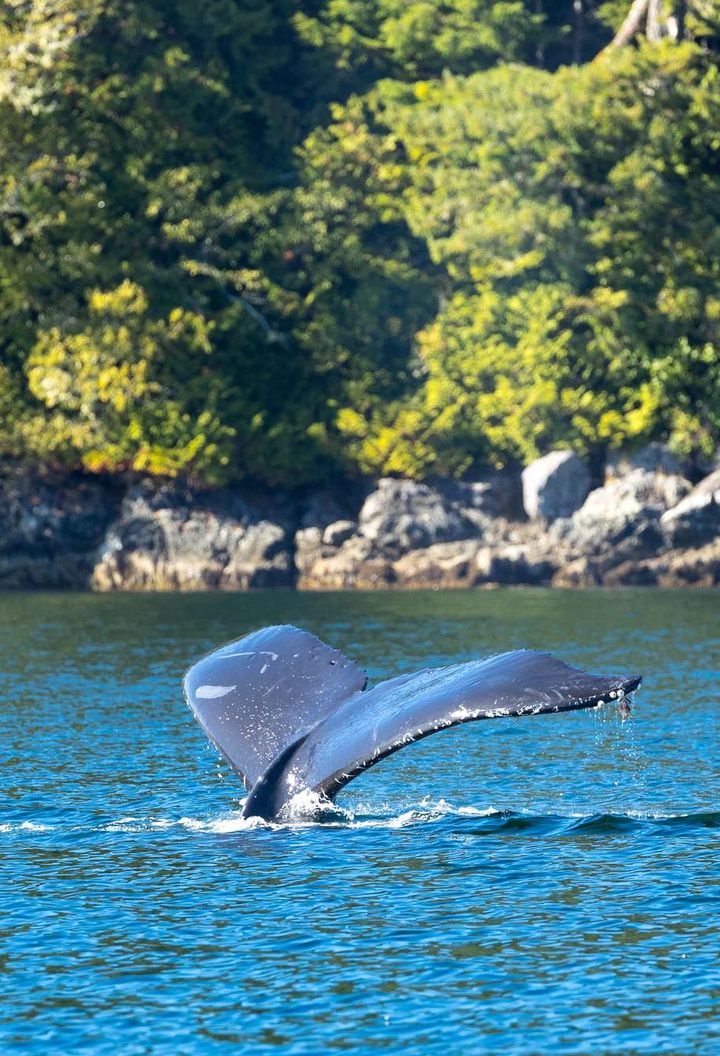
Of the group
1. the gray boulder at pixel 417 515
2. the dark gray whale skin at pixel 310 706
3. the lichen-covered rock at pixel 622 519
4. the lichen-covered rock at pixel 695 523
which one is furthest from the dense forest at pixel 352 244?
the dark gray whale skin at pixel 310 706

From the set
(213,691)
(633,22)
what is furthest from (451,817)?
(633,22)

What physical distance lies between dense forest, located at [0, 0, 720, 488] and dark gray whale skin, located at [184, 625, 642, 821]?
165 feet

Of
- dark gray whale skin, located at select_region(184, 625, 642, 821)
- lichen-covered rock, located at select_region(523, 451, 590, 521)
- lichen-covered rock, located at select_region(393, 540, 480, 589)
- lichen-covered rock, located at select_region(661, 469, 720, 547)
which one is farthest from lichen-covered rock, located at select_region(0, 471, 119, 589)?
dark gray whale skin, located at select_region(184, 625, 642, 821)

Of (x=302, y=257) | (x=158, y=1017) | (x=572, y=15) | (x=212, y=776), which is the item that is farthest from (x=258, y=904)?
(x=572, y=15)

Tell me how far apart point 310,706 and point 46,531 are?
2066 inches

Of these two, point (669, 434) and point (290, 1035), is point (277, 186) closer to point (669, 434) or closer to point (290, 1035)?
point (669, 434)

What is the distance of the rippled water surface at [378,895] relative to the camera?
42.9ft

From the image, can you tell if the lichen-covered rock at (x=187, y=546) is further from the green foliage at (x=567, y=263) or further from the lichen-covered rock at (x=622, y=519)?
the lichen-covered rock at (x=622, y=519)

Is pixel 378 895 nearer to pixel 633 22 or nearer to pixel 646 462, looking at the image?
pixel 646 462

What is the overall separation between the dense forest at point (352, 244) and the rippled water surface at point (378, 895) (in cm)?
3822

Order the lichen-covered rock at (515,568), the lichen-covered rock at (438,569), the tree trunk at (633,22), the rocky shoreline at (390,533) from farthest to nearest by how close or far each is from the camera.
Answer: the tree trunk at (633,22)
the lichen-covered rock at (438,569)
the lichen-covered rock at (515,568)
the rocky shoreline at (390,533)

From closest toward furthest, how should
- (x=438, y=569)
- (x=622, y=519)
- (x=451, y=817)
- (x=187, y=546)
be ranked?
(x=451, y=817) → (x=622, y=519) → (x=438, y=569) → (x=187, y=546)

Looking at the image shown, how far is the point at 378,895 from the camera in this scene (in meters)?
16.3

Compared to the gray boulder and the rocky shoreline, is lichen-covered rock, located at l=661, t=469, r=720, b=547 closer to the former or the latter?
the rocky shoreline
